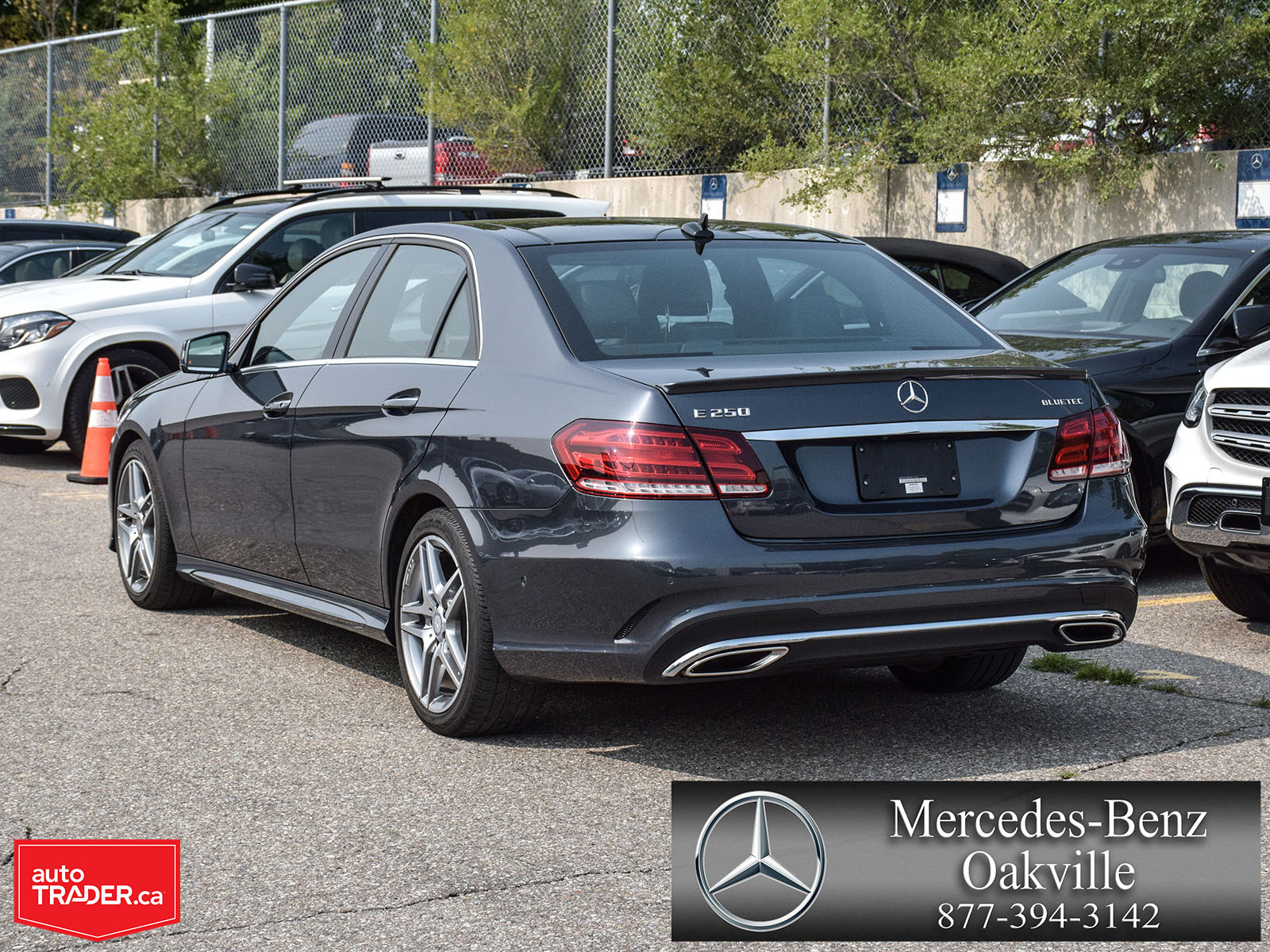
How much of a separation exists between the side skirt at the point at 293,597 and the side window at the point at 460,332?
0.87 m

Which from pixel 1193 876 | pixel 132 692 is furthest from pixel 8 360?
pixel 1193 876

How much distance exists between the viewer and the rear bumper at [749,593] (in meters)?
4.56

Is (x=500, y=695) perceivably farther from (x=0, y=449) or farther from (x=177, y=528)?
(x=0, y=449)

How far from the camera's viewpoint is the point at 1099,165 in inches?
526

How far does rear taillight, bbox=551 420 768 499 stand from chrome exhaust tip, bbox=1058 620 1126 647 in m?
1.05

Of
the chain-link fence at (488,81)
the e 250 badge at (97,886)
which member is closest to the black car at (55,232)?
the chain-link fence at (488,81)

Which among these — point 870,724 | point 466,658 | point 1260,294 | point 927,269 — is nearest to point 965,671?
point 870,724

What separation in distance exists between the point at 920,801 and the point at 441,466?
1.74 metres

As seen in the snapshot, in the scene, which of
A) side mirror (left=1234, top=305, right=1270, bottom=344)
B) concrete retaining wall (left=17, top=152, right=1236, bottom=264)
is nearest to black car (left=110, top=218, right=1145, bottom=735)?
side mirror (left=1234, top=305, right=1270, bottom=344)

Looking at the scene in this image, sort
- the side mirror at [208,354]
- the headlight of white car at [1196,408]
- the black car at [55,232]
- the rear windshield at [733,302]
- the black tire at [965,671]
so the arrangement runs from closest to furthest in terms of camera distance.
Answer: the rear windshield at [733,302], the black tire at [965,671], the side mirror at [208,354], the headlight of white car at [1196,408], the black car at [55,232]

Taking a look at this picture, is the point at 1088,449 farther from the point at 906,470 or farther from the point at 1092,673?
the point at 1092,673

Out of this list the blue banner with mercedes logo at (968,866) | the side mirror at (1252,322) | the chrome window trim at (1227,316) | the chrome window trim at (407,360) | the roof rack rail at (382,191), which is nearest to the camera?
the blue banner with mercedes logo at (968,866)

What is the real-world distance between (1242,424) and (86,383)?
8.34 meters

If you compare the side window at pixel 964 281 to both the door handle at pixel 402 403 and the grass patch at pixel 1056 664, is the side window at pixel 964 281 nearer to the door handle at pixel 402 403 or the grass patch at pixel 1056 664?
A: the grass patch at pixel 1056 664
